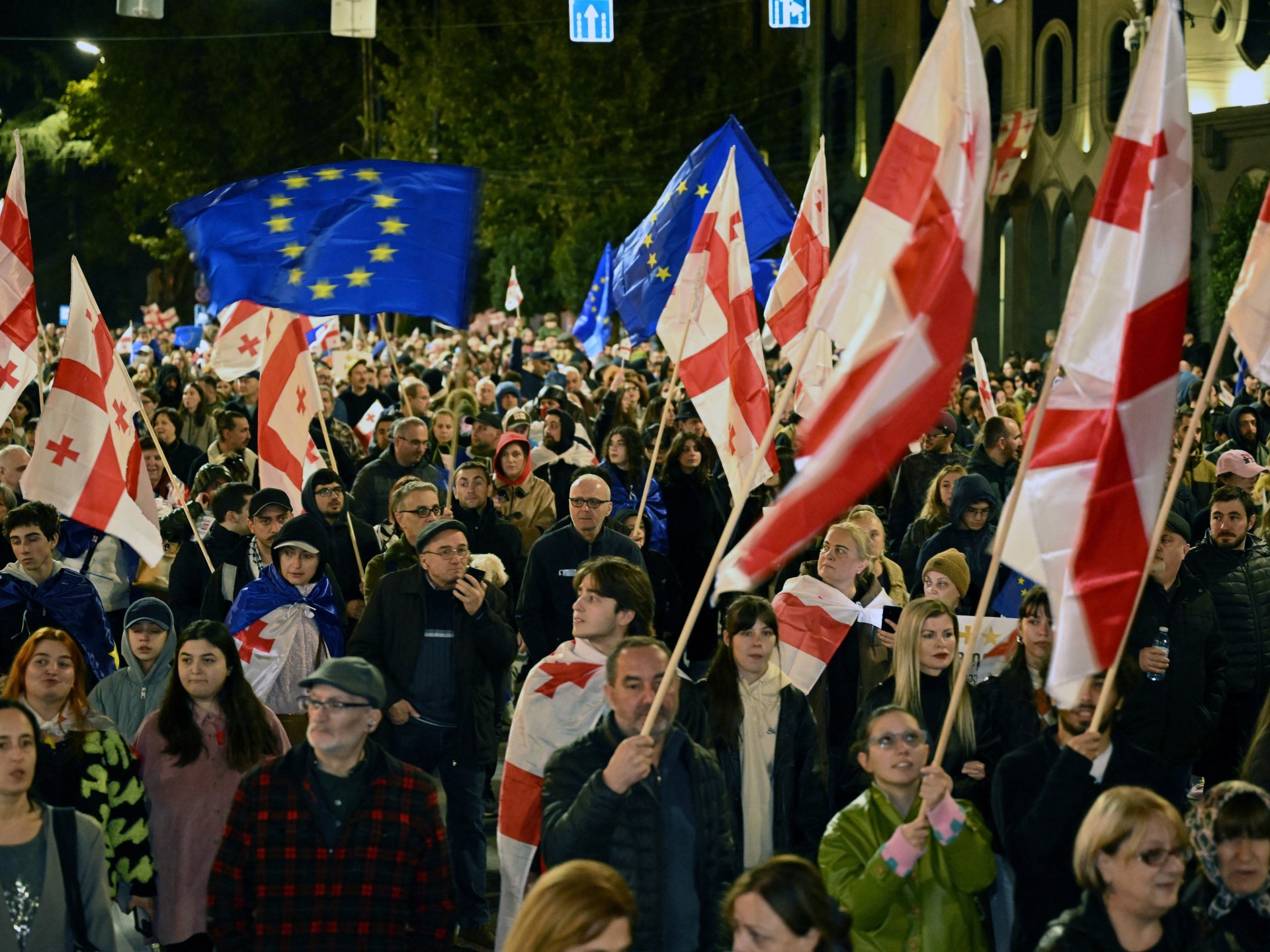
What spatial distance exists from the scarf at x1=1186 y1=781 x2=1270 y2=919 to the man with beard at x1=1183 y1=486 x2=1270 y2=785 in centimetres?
366

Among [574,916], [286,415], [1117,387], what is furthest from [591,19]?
[574,916]

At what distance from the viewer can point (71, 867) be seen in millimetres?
5445

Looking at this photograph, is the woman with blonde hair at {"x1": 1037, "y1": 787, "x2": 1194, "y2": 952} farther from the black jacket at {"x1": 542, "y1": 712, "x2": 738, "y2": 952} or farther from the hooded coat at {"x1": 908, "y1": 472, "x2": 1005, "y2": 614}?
the hooded coat at {"x1": 908, "y1": 472, "x2": 1005, "y2": 614}

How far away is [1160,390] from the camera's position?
5359 millimetres

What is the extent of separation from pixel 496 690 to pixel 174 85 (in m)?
46.9

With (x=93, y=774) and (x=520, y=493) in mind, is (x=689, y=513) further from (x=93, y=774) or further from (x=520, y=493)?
(x=93, y=774)

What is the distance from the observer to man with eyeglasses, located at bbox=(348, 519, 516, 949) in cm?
758

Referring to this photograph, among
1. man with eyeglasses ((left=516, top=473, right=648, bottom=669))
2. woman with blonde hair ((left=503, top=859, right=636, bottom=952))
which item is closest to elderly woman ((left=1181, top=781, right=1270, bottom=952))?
woman with blonde hair ((left=503, top=859, right=636, bottom=952))

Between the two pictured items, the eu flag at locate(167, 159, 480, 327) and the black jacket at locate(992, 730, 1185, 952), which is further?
the eu flag at locate(167, 159, 480, 327)

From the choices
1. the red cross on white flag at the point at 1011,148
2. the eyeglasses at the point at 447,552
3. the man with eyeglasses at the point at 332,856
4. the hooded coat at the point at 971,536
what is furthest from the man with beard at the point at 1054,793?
the red cross on white flag at the point at 1011,148

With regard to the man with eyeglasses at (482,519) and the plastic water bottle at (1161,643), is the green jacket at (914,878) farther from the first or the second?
the man with eyeglasses at (482,519)

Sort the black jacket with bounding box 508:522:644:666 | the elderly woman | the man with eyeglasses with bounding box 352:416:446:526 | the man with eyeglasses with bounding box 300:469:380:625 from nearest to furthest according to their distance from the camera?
the elderly woman, the black jacket with bounding box 508:522:644:666, the man with eyeglasses with bounding box 300:469:380:625, the man with eyeglasses with bounding box 352:416:446:526

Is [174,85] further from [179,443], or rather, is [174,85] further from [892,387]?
[892,387]

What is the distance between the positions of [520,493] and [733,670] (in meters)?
5.19
